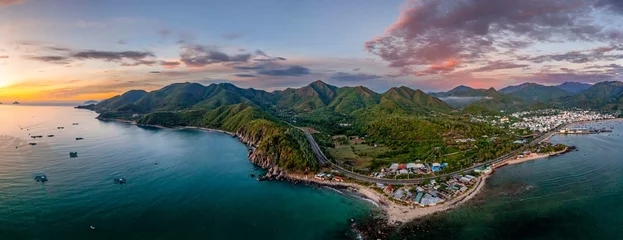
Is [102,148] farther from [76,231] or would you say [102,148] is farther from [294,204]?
[294,204]

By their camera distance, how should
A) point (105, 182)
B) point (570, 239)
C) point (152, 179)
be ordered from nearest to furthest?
point (570, 239) → point (105, 182) → point (152, 179)

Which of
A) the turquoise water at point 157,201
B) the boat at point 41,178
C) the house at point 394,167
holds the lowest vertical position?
the turquoise water at point 157,201

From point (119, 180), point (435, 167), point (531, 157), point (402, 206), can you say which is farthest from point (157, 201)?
point (531, 157)

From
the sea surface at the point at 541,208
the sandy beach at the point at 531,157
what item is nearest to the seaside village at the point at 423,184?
the sea surface at the point at 541,208

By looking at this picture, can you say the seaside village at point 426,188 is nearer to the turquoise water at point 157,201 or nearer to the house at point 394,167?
the house at point 394,167

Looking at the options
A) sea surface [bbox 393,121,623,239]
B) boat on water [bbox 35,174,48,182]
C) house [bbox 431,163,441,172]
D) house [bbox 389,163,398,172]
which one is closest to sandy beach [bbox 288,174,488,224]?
sea surface [bbox 393,121,623,239]

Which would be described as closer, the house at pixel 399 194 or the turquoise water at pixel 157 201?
the turquoise water at pixel 157 201

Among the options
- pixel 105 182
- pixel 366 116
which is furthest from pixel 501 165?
pixel 366 116
